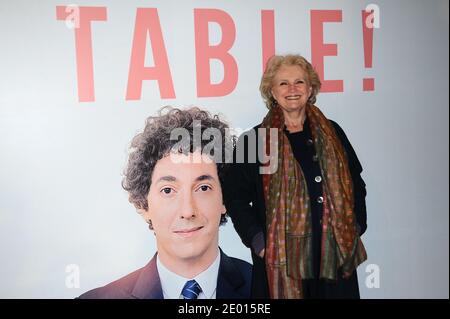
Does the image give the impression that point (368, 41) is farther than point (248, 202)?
Yes

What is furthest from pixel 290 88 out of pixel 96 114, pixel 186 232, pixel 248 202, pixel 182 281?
pixel 182 281

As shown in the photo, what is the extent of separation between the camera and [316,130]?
269cm

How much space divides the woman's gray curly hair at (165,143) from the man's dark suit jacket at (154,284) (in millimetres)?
408

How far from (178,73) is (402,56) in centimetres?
138

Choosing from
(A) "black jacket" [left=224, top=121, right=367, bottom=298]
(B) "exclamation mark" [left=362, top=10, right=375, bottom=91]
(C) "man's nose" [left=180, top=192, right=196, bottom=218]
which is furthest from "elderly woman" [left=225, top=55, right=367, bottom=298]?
(B) "exclamation mark" [left=362, top=10, right=375, bottom=91]

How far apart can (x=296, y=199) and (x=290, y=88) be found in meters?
0.65

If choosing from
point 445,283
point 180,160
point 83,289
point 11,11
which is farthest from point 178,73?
point 445,283

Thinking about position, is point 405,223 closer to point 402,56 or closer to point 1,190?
point 402,56

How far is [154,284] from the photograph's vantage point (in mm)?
2676

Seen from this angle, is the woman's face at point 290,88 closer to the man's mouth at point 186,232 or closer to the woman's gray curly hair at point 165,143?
the woman's gray curly hair at point 165,143

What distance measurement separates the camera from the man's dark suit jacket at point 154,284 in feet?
8.79

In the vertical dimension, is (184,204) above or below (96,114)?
below

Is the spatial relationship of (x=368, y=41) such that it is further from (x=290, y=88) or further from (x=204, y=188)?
(x=204, y=188)
